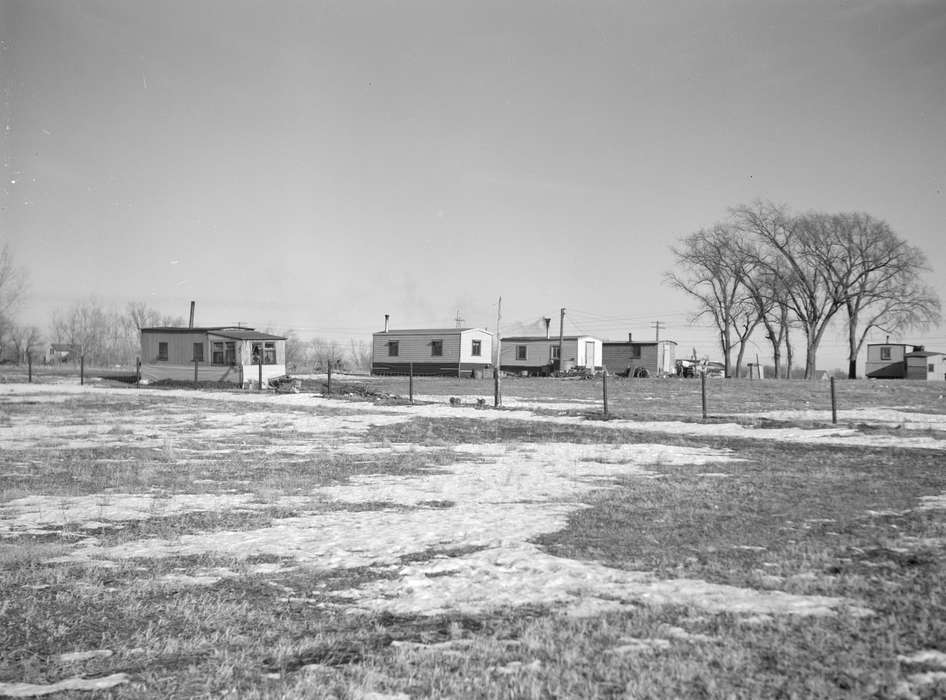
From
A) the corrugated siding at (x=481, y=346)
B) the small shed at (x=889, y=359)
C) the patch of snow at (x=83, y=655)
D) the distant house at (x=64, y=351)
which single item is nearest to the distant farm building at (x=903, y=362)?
the small shed at (x=889, y=359)

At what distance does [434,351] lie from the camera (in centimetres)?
4928

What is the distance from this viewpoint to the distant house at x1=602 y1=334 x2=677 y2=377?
56156 millimetres

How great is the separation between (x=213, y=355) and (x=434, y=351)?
1670 centimetres

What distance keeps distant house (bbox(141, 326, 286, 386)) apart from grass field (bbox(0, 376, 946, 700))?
22254 mm

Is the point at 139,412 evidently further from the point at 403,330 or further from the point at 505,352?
the point at 505,352

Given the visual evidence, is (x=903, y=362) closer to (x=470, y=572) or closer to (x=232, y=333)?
(x=232, y=333)

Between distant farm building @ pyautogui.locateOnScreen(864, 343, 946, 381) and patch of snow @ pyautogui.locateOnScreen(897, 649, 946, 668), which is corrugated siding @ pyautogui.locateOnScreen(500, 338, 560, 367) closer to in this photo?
distant farm building @ pyautogui.locateOnScreen(864, 343, 946, 381)

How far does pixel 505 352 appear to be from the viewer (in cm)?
5634

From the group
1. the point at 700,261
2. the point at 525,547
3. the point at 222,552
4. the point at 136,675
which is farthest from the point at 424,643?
the point at 700,261

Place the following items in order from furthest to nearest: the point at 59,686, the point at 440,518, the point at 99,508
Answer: the point at 99,508
the point at 440,518
the point at 59,686

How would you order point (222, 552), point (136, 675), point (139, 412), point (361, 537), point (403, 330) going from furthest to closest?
point (403, 330) → point (139, 412) → point (361, 537) → point (222, 552) → point (136, 675)

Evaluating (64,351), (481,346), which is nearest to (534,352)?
(481,346)

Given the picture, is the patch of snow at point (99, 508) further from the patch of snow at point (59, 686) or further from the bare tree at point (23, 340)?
the bare tree at point (23, 340)

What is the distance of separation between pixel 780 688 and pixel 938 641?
1084 millimetres
